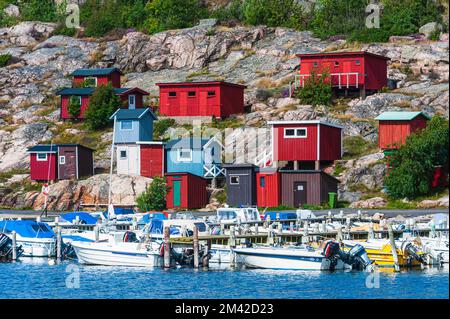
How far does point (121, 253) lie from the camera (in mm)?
52188

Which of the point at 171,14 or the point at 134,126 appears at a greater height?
the point at 171,14

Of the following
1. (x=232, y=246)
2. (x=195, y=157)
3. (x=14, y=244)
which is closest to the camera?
(x=232, y=246)

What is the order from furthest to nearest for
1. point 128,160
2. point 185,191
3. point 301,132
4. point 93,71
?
point 93,71
point 128,160
point 301,132
point 185,191

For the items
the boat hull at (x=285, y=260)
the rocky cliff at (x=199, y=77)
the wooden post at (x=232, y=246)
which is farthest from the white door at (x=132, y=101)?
the boat hull at (x=285, y=260)

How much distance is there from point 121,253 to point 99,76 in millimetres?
56151

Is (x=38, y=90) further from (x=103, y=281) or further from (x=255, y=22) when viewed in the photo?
(x=103, y=281)

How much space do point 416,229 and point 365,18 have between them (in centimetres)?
6823

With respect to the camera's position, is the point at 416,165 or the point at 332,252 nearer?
the point at 332,252

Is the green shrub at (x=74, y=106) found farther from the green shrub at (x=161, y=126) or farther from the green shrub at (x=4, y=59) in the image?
the green shrub at (x=4, y=59)

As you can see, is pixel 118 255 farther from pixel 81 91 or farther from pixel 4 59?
pixel 4 59

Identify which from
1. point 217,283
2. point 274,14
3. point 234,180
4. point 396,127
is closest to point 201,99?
point 234,180

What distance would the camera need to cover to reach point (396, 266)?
162 ft

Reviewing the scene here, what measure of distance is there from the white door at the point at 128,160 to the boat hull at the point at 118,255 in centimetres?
3008

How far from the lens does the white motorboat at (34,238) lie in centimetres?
5884
